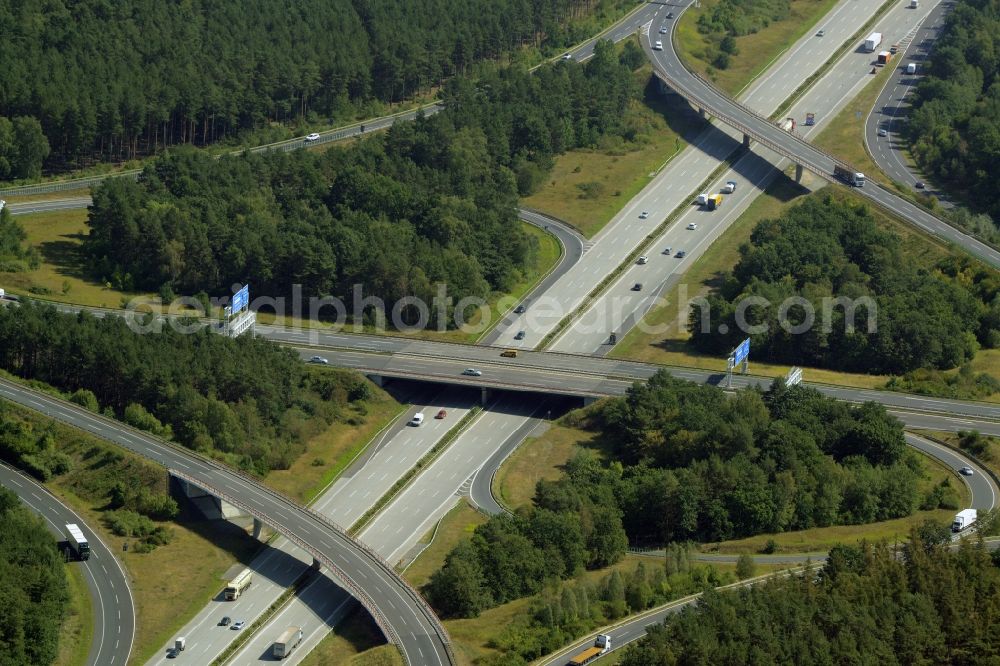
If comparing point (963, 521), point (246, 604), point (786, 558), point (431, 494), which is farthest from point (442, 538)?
point (963, 521)

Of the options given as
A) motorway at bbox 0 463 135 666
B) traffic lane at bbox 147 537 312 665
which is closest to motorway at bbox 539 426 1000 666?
traffic lane at bbox 147 537 312 665

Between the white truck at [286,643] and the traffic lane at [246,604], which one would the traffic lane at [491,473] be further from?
the white truck at [286,643]

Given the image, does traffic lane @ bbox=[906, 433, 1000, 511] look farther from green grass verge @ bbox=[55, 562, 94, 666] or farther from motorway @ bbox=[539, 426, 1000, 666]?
green grass verge @ bbox=[55, 562, 94, 666]

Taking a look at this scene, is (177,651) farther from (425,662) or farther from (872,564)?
(872,564)

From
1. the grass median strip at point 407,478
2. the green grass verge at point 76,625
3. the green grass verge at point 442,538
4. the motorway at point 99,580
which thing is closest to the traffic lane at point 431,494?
the grass median strip at point 407,478

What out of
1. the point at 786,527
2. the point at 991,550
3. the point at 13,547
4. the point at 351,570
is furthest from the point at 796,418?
the point at 13,547

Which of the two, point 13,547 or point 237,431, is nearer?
point 13,547
